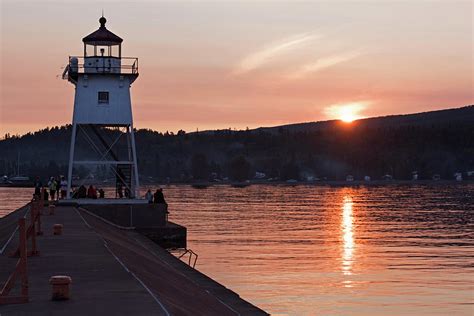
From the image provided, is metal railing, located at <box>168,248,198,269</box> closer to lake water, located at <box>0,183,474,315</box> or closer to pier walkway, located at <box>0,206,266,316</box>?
lake water, located at <box>0,183,474,315</box>

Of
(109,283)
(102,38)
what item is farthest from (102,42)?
(109,283)

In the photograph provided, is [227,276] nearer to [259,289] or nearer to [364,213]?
[259,289]

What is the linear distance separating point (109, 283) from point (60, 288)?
2.85 meters

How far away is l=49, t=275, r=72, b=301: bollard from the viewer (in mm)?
18438

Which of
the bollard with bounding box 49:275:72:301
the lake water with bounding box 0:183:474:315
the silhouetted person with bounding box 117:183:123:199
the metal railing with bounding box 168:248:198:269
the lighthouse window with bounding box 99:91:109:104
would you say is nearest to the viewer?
the bollard with bounding box 49:275:72:301

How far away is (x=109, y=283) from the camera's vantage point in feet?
69.8

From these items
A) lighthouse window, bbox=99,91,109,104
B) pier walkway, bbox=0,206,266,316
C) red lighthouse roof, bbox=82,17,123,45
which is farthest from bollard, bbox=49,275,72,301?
red lighthouse roof, bbox=82,17,123,45

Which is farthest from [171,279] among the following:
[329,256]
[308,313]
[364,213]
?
[364,213]

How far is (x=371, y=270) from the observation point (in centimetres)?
4319

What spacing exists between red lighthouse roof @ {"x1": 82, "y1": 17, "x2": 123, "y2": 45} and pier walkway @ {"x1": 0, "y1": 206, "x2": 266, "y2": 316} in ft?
72.6

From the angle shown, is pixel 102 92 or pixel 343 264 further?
pixel 102 92

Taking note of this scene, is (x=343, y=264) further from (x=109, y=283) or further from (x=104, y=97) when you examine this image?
(x=109, y=283)

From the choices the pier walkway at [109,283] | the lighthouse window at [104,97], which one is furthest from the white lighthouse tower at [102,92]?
the pier walkway at [109,283]

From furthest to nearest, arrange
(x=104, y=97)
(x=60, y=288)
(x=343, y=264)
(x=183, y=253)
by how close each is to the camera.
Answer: (x=104, y=97)
(x=183, y=253)
(x=343, y=264)
(x=60, y=288)
